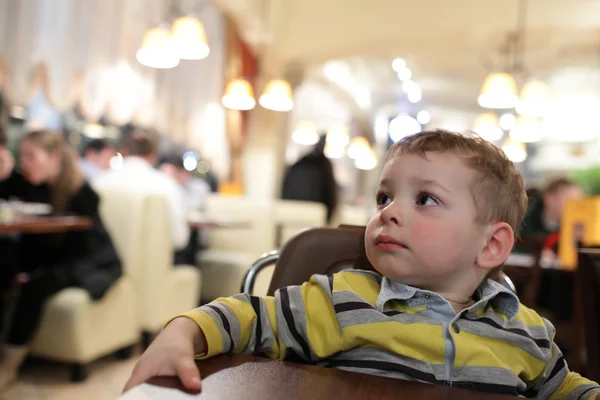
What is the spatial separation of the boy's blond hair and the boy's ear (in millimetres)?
16

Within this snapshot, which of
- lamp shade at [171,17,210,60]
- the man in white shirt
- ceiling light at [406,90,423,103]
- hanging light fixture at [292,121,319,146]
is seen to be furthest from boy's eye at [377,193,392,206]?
ceiling light at [406,90,423,103]

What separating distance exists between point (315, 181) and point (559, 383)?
5.70 metres

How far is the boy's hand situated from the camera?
0.62 m

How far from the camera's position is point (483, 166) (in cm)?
98

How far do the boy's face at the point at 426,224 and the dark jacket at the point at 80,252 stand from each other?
280 cm

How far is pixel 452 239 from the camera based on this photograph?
94 centimetres

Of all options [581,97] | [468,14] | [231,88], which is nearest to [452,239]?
[231,88]

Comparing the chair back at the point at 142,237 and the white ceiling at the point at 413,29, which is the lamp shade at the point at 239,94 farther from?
the chair back at the point at 142,237

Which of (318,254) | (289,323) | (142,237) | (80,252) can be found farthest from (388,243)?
(142,237)

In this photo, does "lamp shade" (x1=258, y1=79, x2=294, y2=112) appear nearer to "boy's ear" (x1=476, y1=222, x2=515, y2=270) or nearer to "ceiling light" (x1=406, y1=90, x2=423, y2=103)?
"boy's ear" (x1=476, y1=222, x2=515, y2=270)

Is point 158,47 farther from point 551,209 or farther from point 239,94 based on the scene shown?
point 551,209

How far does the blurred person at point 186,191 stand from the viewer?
16.5 ft

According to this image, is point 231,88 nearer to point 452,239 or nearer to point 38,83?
point 38,83

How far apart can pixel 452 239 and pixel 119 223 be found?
3.21 m
